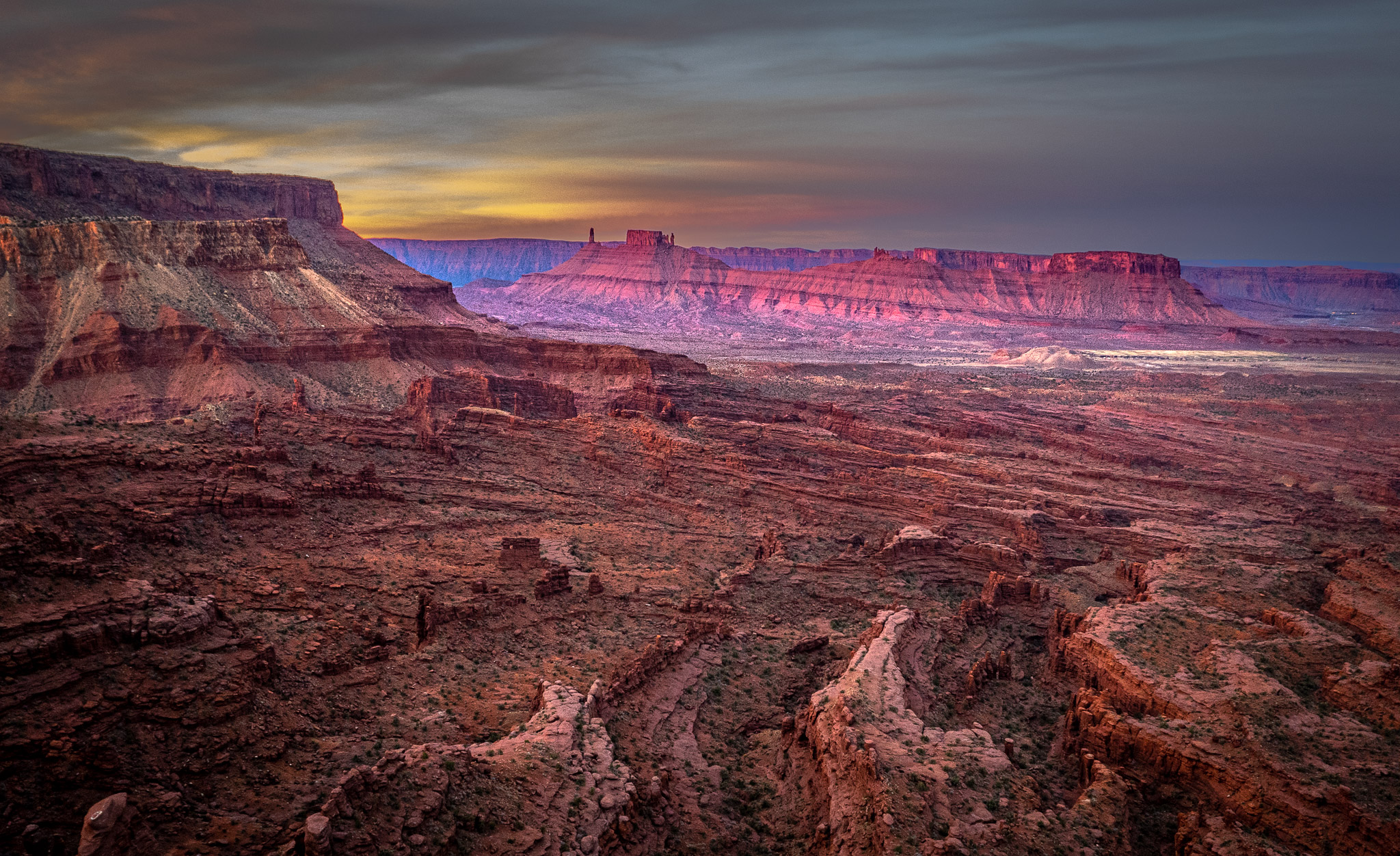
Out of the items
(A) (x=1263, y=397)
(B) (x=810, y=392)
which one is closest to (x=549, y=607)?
(B) (x=810, y=392)

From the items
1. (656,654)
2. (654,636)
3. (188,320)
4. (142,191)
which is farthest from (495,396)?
(142,191)

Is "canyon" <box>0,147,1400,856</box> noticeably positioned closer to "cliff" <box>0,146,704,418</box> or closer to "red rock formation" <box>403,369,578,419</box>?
"red rock formation" <box>403,369,578,419</box>

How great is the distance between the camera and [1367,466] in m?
80.8

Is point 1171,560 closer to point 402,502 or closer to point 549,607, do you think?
point 549,607

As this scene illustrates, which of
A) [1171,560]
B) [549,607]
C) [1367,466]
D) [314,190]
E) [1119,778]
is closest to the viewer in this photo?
[1119,778]

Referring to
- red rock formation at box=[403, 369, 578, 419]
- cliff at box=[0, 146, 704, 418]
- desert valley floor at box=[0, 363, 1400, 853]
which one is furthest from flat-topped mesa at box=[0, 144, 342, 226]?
desert valley floor at box=[0, 363, 1400, 853]

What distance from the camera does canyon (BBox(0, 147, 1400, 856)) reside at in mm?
18266

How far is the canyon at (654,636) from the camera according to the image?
18.3 m

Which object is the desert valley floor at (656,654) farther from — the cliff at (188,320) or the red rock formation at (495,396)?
the cliff at (188,320)

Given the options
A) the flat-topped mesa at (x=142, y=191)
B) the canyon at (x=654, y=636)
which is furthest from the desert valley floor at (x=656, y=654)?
the flat-topped mesa at (x=142, y=191)

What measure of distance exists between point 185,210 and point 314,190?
2752 centimetres

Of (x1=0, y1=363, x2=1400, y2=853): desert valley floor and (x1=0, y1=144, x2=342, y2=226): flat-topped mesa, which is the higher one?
(x1=0, y1=144, x2=342, y2=226): flat-topped mesa

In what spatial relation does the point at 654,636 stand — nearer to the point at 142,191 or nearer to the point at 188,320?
the point at 188,320

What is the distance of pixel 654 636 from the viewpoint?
34.1 m
